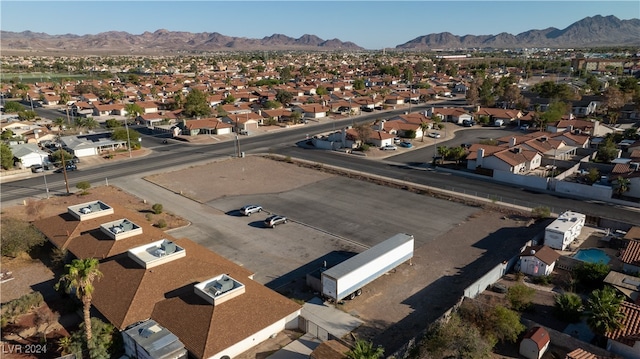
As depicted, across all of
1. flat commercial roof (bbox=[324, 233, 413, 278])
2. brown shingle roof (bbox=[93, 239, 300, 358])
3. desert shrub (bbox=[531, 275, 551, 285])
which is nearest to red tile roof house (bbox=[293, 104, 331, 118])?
flat commercial roof (bbox=[324, 233, 413, 278])

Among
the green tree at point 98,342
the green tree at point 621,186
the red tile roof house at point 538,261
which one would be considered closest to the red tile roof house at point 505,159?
the green tree at point 621,186

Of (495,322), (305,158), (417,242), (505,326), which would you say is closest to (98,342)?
(495,322)

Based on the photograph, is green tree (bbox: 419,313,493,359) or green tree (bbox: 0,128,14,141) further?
green tree (bbox: 0,128,14,141)

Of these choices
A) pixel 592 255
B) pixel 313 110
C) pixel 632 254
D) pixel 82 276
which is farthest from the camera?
pixel 313 110

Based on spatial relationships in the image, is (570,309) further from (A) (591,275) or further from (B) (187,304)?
(B) (187,304)

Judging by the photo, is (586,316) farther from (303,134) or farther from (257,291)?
(303,134)

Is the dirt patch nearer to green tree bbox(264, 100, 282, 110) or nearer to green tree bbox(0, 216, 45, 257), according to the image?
green tree bbox(0, 216, 45, 257)

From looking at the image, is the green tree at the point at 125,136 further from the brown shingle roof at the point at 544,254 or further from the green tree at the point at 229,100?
the brown shingle roof at the point at 544,254
